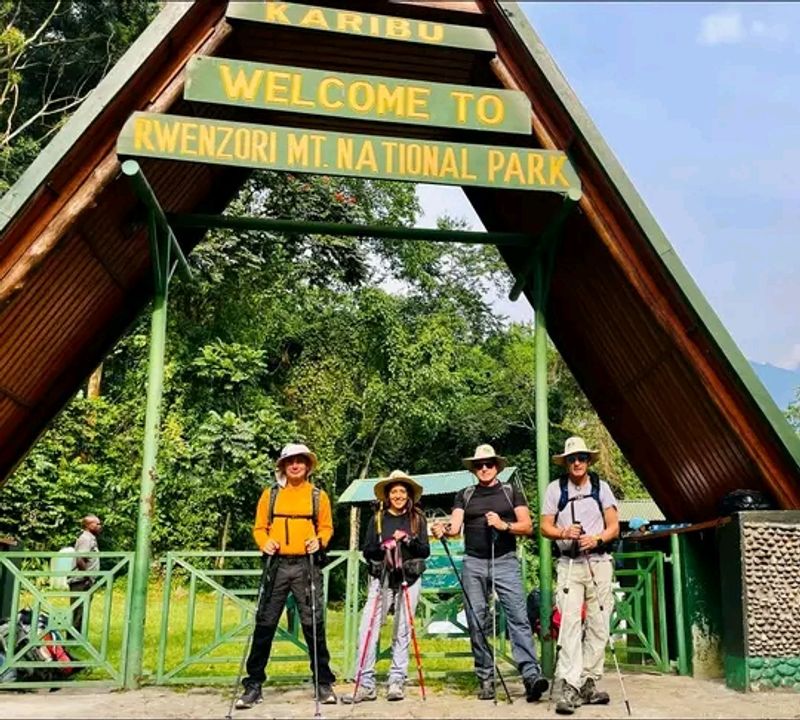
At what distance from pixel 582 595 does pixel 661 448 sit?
2683mm

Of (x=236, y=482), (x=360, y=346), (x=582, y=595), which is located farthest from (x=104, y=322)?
(x=360, y=346)

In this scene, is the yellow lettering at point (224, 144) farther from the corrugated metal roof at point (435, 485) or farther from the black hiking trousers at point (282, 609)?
the corrugated metal roof at point (435, 485)

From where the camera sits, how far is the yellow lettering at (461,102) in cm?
745

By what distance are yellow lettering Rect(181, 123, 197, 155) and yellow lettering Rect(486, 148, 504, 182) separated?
2478mm

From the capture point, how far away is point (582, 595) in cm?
637

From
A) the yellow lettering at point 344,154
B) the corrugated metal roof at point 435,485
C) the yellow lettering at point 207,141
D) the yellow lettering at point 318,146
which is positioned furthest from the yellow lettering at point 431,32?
the corrugated metal roof at point 435,485

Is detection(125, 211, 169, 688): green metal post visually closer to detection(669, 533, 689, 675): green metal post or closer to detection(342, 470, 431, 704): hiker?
detection(342, 470, 431, 704): hiker

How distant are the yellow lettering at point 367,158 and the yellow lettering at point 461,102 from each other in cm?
83

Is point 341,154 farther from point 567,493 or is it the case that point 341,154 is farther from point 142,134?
point 567,493

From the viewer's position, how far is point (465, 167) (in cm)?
739

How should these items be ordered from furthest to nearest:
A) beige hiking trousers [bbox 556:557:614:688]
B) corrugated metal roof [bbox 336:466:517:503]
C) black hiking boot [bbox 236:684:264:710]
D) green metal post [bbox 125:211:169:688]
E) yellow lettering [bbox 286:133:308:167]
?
corrugated metal roof [bbox 336:466:517:503] → yellow lettering [bbox 286:133:308:167] → green metal post [bbox 125:211:169:688] → beige hiking trousers [bbox 556:557:614:688] → black hiking boot [bbox 236:684:264:710]

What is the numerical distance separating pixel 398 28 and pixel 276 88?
1.23 m

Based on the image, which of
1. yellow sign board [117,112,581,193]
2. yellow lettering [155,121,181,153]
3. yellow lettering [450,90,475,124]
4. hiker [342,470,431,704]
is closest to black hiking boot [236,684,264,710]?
hiker [342,470,431,704]

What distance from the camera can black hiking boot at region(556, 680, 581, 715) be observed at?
5918 millimetres
